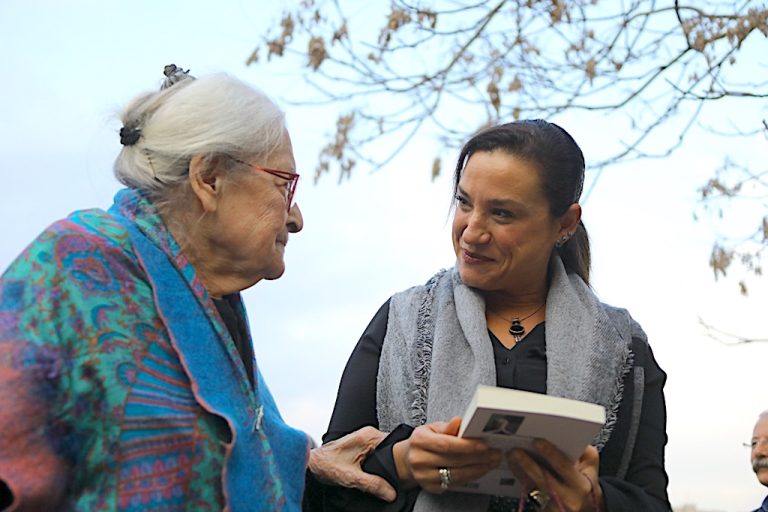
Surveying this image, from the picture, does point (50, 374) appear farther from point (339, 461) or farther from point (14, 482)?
point (339, 461)

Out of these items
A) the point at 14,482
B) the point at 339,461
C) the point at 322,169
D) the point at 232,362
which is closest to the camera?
the point at 14,482

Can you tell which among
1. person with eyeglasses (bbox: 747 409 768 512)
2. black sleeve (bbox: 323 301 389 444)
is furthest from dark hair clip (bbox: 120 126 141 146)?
person with eyeglasses (bbox: 747 409 768 512)

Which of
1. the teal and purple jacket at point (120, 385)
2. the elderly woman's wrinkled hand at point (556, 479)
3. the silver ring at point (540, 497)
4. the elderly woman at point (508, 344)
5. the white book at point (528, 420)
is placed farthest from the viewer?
the elderly woman at point (508, 344)

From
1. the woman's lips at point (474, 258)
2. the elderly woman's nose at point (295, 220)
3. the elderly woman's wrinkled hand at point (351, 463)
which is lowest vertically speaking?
the elderly woman's wrinkled hand at point (351, 463)

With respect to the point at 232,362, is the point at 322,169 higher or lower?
higher

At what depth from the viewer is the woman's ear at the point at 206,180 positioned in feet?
8.61

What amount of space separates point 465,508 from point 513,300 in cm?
70

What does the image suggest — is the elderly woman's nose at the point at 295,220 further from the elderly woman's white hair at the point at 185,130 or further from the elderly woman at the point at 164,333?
the elderly woman's white hair at the point at 185,130

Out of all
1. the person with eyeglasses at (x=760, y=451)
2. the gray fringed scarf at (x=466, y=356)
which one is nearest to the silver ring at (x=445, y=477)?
the gray fringed scarf at (x=466, y=356)

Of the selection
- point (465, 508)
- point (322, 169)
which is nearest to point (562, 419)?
point (465, 508)

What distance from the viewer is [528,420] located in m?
2.38

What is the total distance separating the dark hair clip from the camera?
2.67m

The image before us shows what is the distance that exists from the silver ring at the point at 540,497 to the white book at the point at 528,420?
0.51ft

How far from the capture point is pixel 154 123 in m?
2.66
